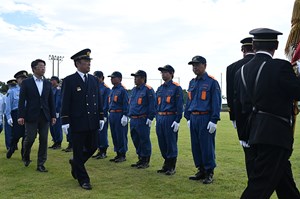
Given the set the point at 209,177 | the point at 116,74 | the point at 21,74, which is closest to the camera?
the point at 209,177

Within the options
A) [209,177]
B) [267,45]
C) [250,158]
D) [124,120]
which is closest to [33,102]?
[124,120]

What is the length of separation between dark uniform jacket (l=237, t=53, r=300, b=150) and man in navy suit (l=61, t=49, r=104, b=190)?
133 inches

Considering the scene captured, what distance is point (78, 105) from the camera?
6.64 m

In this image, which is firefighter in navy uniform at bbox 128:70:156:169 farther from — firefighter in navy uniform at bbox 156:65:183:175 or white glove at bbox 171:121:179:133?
white glove at bbox 171:121:179:133

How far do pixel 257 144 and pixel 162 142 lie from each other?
167 inches

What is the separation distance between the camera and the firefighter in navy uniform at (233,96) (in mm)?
4449

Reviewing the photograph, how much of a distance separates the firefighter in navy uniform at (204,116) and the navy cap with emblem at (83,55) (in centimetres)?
183

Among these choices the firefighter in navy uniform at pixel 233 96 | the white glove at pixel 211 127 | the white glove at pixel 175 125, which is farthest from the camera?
the white glove at pixel 175 125

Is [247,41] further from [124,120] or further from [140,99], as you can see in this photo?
[124,120]

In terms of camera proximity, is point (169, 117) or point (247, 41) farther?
point (169, 117)

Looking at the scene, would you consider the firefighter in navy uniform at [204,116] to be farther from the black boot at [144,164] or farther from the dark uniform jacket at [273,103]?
the dark uniform jacket at [273,103]

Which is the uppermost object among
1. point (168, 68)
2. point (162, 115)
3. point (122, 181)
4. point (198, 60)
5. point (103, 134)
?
point (198, 60)

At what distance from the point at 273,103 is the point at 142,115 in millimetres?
5156

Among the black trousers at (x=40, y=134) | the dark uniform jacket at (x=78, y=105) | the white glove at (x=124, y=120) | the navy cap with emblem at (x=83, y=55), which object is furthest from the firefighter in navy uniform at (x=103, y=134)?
A: the navy cap with emblem at (x=83, y=55)
